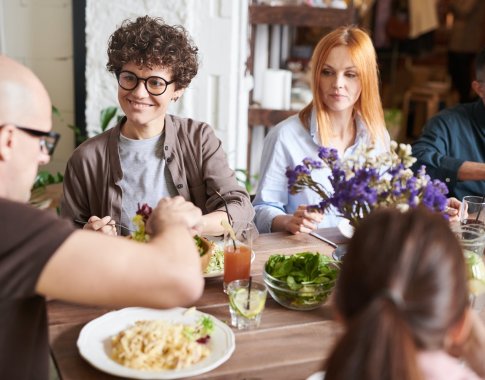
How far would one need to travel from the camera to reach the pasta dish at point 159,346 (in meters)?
1.18

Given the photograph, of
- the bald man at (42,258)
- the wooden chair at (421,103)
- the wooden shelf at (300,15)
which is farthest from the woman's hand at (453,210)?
the wooden chair at (421,103)

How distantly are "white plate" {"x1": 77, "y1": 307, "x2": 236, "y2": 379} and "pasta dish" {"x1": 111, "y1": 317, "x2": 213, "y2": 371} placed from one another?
0.02 meters

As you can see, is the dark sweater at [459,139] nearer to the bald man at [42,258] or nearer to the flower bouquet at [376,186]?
the flower bouquet at [376,186]

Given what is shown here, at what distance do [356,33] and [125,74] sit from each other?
3.07 ft

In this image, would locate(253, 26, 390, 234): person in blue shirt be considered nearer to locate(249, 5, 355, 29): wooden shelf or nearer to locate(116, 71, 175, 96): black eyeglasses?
locate(116, 71, 175, 96): black eyeglasses

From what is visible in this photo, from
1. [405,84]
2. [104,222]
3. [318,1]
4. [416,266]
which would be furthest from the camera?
[405,84]

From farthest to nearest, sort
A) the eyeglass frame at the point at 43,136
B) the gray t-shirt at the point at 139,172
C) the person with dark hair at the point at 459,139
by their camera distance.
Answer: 1. the person with dark hair at the point at 459,139
2. the gray t-shirt at the point at 139,172
3. the eyeglass frame at the point at 43,136

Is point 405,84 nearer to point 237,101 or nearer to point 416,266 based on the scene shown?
point 237,101

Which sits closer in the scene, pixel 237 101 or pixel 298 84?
pixel 237 101

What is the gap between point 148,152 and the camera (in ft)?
6.76

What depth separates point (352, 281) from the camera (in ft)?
2.75

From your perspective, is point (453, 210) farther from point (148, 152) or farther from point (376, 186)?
point (148, 152)

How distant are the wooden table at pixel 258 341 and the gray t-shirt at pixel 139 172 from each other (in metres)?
0.55

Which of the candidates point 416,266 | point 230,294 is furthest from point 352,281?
point 230,294
